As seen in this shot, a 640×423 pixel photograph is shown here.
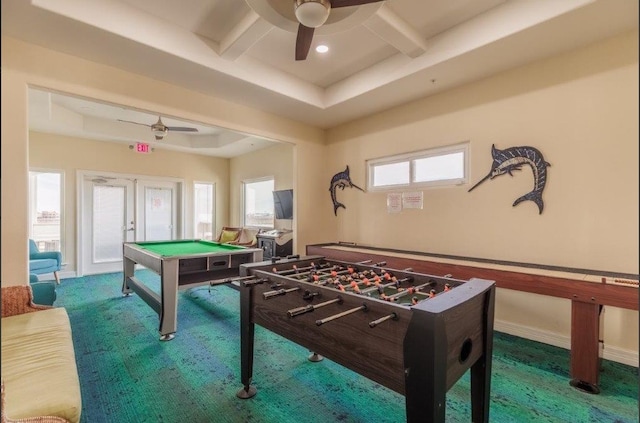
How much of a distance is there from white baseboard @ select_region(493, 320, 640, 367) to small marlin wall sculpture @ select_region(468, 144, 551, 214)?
117 cm

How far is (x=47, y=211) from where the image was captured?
18.1 feet

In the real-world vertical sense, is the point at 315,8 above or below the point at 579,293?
above

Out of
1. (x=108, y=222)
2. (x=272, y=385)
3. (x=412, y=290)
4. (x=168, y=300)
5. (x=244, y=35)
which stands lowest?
(x=272, y=385)

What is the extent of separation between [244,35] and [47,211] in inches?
209

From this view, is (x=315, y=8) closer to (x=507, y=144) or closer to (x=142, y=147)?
(x=507, y=144)

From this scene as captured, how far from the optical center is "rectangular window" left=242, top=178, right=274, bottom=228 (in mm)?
6699

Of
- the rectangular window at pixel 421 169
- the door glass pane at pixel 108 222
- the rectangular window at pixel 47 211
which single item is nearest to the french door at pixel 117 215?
the door glass pane at pixel 108 222

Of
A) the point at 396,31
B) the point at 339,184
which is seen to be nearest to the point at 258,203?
the point at 339,184

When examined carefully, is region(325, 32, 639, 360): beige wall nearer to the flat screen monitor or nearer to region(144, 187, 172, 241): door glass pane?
the flat screen monitor

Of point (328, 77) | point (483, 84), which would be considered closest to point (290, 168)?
point (328, 77)

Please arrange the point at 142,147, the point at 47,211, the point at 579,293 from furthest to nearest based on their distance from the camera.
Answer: the point at 142,147 < the point at 47,211 < the point at 579,293

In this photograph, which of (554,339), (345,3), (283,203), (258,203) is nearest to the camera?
(345,3)

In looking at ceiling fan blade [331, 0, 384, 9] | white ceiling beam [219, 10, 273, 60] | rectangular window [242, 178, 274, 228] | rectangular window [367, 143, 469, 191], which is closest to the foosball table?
ceiling fan blade [331, 0, 384, 9]

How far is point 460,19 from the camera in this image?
2771mm
